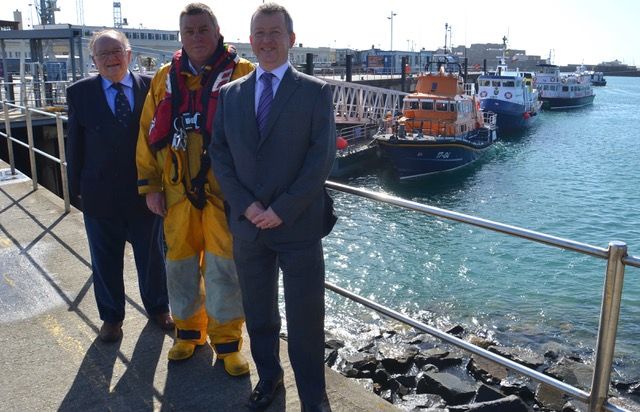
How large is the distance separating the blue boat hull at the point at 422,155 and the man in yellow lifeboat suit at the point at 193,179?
70.0 feet

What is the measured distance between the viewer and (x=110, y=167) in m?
3.38

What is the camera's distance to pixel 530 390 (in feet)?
23.5

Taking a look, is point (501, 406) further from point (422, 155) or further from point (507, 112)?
point (507, 112)

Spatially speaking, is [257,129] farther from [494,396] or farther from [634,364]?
[634,364]

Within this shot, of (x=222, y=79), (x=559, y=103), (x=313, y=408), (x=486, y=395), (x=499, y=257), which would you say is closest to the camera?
(x=313, y=408)

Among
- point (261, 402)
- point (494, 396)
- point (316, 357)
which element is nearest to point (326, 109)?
point (316, 357)

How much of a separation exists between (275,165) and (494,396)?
15.4ft

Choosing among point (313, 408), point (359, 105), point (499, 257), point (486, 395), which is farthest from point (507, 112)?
point (313, 408)

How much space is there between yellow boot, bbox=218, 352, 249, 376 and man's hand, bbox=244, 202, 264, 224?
962 mm

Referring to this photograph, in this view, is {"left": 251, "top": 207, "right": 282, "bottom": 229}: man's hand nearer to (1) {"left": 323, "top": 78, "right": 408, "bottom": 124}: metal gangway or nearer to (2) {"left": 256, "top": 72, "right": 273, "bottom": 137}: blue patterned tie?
(2) {"left": 256, "top": 72, "right": 273, "bottom": 137}: blue patterned tie

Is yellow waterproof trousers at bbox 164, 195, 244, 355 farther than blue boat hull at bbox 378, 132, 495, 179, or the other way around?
blue boat hull at bbox 378, 132, 495, 179

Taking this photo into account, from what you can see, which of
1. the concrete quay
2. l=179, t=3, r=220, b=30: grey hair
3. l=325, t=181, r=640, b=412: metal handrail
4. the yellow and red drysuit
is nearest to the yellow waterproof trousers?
the yellow and red drysuit

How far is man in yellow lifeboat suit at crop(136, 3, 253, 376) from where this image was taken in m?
A: 2.97

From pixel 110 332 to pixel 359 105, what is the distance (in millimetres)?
29737
